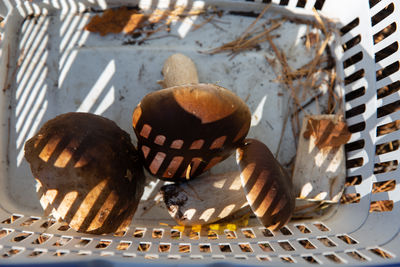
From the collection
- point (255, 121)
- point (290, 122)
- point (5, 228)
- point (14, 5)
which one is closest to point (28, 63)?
point (14, 5)

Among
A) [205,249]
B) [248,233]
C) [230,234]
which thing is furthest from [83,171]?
[248,233]

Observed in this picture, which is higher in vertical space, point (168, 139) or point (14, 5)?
point (14, 5)

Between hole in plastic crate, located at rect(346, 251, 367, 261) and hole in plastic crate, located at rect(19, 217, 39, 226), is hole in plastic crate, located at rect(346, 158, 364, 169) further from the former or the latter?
hole in plastic crate, located at rect(19, 217, 39, 226)

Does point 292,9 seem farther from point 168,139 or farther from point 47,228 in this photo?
point 47,228

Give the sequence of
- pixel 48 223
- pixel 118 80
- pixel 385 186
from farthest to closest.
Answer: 1. pixel 118 80
2. pixel 385 186
3. pixel 48 223

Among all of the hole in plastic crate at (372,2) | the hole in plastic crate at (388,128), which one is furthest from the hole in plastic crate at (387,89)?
the hole in plastic crate at (372,2)

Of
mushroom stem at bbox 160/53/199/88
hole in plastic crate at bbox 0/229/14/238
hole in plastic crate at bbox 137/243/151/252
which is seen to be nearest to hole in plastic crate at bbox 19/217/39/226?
hole in plastic crate at bbox 0/229/14/238

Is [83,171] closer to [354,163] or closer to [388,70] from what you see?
[354,163]
